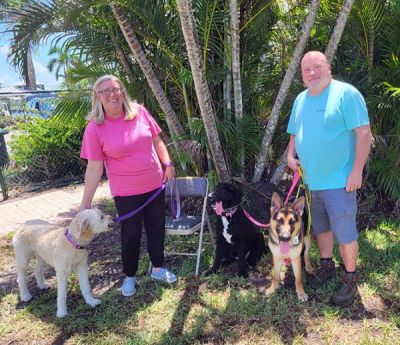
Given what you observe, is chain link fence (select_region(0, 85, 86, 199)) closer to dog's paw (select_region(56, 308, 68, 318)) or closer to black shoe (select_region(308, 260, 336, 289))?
dog's paw (select_region(56, 308, 68, 318))

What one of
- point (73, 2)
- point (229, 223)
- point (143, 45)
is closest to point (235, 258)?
point (229, 223)

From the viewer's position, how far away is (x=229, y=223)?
4.28m

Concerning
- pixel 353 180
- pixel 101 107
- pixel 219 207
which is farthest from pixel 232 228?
pixel 101 107

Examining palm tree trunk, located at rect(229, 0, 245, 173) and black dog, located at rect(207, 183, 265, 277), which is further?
palm tree trunk, located at rect(229, 0, 245, 173)

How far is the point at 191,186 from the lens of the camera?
4.81 m

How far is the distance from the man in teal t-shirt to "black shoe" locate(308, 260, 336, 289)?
0.33m

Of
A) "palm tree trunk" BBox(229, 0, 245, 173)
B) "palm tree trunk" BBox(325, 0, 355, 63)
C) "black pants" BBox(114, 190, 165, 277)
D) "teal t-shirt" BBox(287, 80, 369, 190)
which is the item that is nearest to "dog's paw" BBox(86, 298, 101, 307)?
"black pants" BBox(114, 190, 165, 277)

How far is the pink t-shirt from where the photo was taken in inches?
147

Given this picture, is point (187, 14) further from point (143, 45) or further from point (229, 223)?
point (229, 223)

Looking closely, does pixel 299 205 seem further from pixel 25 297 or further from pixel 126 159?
pixel 25 297

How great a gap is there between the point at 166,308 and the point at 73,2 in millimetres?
3562

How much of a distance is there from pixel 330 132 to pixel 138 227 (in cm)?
205

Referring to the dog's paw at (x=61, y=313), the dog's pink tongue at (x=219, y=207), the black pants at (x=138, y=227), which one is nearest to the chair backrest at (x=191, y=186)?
the dog's pink tongue at (x=219, y=207)

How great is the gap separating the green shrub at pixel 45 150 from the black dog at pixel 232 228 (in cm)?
568
